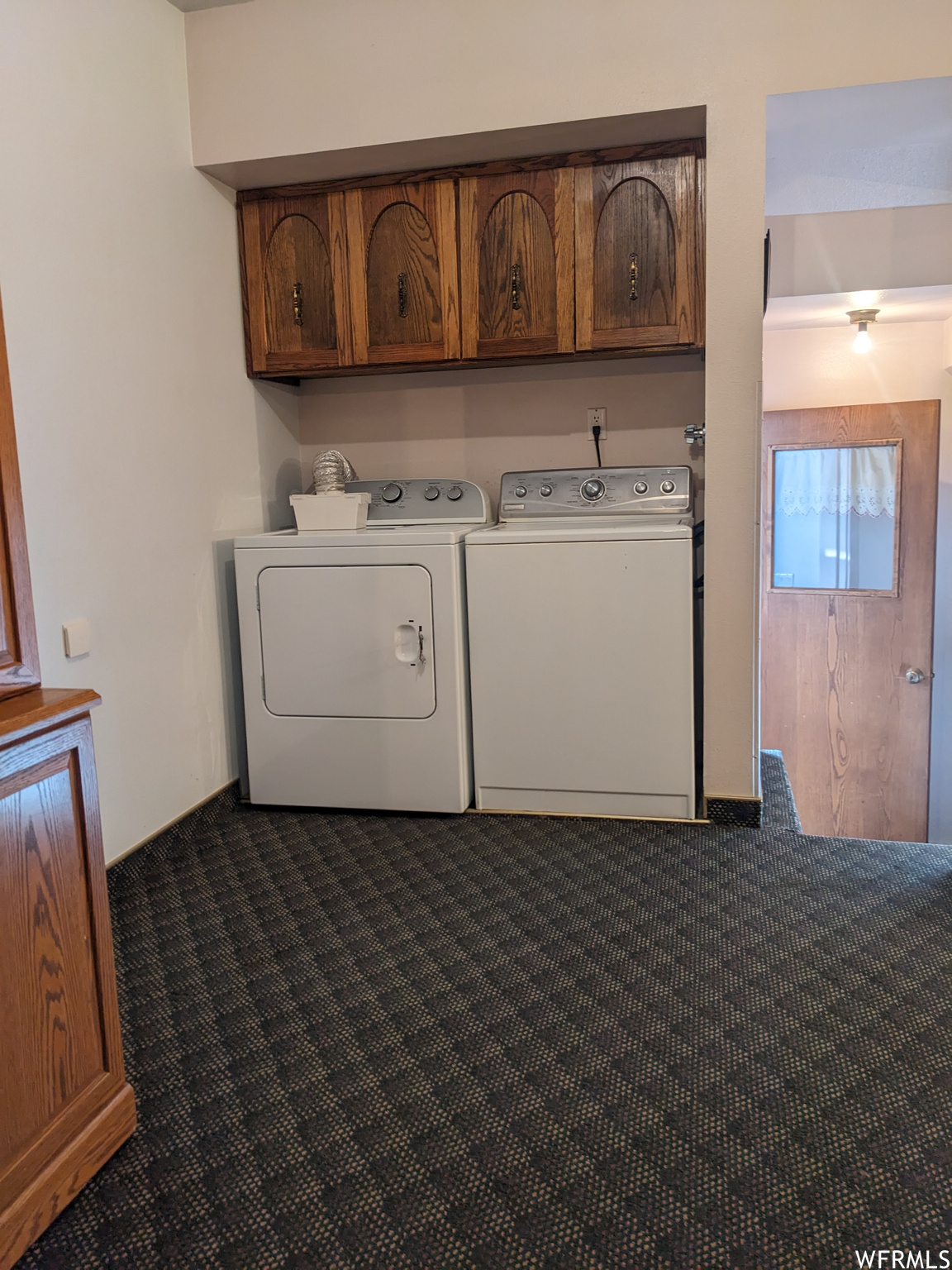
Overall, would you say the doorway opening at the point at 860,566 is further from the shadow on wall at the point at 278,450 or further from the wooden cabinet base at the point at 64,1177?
the wooden cabinet base at the point at 64,1177

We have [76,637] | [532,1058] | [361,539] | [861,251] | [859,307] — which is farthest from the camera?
[859,307]

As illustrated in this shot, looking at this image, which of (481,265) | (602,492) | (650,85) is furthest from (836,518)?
(650,85)

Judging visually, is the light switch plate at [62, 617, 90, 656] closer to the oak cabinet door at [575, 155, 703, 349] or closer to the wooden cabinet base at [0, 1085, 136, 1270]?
the wooden cabinet base at [0, 1085, 136, 1270]

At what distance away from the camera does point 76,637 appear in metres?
2.35

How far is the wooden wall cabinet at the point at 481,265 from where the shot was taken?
288cm

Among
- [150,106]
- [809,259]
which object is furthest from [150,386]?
[809,259]

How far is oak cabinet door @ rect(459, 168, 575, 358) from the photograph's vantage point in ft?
9.66

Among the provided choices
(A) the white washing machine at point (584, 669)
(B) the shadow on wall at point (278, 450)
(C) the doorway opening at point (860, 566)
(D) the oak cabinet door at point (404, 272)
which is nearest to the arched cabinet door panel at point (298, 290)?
(D) the oak cabinet door at point (404, 272)

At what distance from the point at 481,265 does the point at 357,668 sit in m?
1.40

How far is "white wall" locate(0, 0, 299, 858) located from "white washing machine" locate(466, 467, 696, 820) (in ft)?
2.98

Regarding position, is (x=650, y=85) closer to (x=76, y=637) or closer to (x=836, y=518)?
(x=76, y=637)

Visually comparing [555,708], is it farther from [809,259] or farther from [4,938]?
[809,259]

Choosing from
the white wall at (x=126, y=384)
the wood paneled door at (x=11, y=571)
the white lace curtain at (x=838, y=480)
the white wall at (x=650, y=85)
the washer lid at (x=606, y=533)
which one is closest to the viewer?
the wood paneled door at (x=11, y=571)

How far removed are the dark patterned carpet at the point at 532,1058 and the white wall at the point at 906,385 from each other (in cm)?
237
